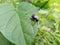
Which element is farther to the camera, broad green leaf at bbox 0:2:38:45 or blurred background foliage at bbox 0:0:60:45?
blurred background foliage at bbox 0:0:60:45

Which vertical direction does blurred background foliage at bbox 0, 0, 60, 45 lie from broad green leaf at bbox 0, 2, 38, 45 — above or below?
below

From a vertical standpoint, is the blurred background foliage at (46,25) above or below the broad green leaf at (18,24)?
below

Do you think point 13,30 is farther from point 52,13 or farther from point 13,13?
point 52,13

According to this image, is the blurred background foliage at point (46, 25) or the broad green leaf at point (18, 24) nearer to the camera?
the broad green leaf at point (18, 24)

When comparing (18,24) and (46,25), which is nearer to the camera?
(18,24)

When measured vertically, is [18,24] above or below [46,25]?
above

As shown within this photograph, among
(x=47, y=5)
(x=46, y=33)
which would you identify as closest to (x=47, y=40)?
(x=46, y=33)

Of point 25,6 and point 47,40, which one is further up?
point 25,6

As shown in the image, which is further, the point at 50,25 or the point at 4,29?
the point at 50,25
